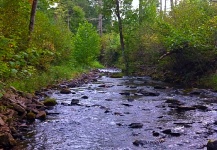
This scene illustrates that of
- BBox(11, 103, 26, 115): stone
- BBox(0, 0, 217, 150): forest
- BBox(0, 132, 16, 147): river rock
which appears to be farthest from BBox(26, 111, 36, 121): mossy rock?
BBox(0, 132, 16, 147): river rock

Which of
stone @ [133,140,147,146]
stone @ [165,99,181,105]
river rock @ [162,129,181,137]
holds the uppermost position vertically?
stone @ [165,99,181,105]

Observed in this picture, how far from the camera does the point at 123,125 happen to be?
10016 mm

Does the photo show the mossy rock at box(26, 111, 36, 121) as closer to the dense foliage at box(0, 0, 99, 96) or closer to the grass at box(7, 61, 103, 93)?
the dense foliage at box(0, 0, 99, 96)

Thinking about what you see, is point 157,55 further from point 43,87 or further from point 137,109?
point 137,109

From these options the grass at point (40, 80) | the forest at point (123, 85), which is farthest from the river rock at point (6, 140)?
the grass at point (40, 80)

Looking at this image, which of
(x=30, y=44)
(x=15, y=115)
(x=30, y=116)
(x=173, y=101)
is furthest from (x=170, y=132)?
(x=30, y=44)

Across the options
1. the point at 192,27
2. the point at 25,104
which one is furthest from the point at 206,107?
the point at 192,27

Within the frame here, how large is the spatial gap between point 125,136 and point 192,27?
1632 cm

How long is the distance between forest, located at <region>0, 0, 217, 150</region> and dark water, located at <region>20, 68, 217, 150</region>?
0.03 m

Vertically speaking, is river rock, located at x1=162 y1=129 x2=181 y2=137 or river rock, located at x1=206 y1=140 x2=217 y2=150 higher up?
river rock, located at x1=206 y1=140 x2=217 y2=150

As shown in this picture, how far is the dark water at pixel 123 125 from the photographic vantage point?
7986mm

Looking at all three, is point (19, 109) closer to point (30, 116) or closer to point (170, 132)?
point (30, 116)

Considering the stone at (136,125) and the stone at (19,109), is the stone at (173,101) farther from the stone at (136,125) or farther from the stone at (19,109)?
the stone at (19,109)

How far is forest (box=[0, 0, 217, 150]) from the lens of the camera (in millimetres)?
8531
